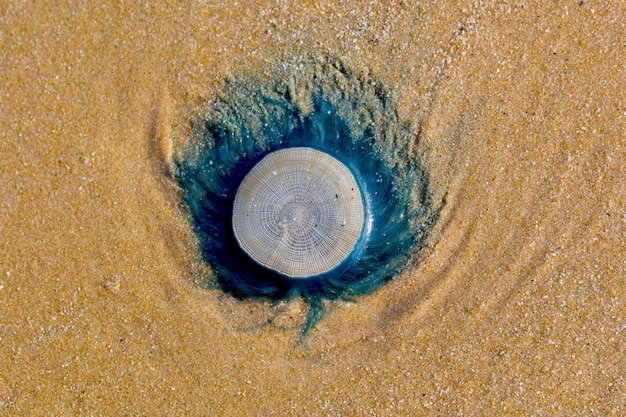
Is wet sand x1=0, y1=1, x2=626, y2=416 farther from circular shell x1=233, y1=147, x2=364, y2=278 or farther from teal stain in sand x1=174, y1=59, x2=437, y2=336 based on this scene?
circular shell x1=233, y1=147, x2=364, y2=278

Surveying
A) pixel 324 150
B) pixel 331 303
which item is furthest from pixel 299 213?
pixel 331 303

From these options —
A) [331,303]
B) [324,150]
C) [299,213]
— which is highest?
[324,150]

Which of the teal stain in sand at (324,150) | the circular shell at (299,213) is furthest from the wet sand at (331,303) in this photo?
the circular shell at (299,213)

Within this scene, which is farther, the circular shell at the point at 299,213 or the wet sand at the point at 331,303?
the wet sand at the point at 331,303

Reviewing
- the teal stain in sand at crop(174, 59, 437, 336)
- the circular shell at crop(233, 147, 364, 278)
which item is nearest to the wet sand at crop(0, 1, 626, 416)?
the teal stain in sand at crop(174, 59, 437, 336)

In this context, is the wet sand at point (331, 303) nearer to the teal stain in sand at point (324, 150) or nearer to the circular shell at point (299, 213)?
the teal stain in sand at point (324, 150)

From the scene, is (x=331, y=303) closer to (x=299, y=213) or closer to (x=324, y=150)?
(x=299, y=213)
